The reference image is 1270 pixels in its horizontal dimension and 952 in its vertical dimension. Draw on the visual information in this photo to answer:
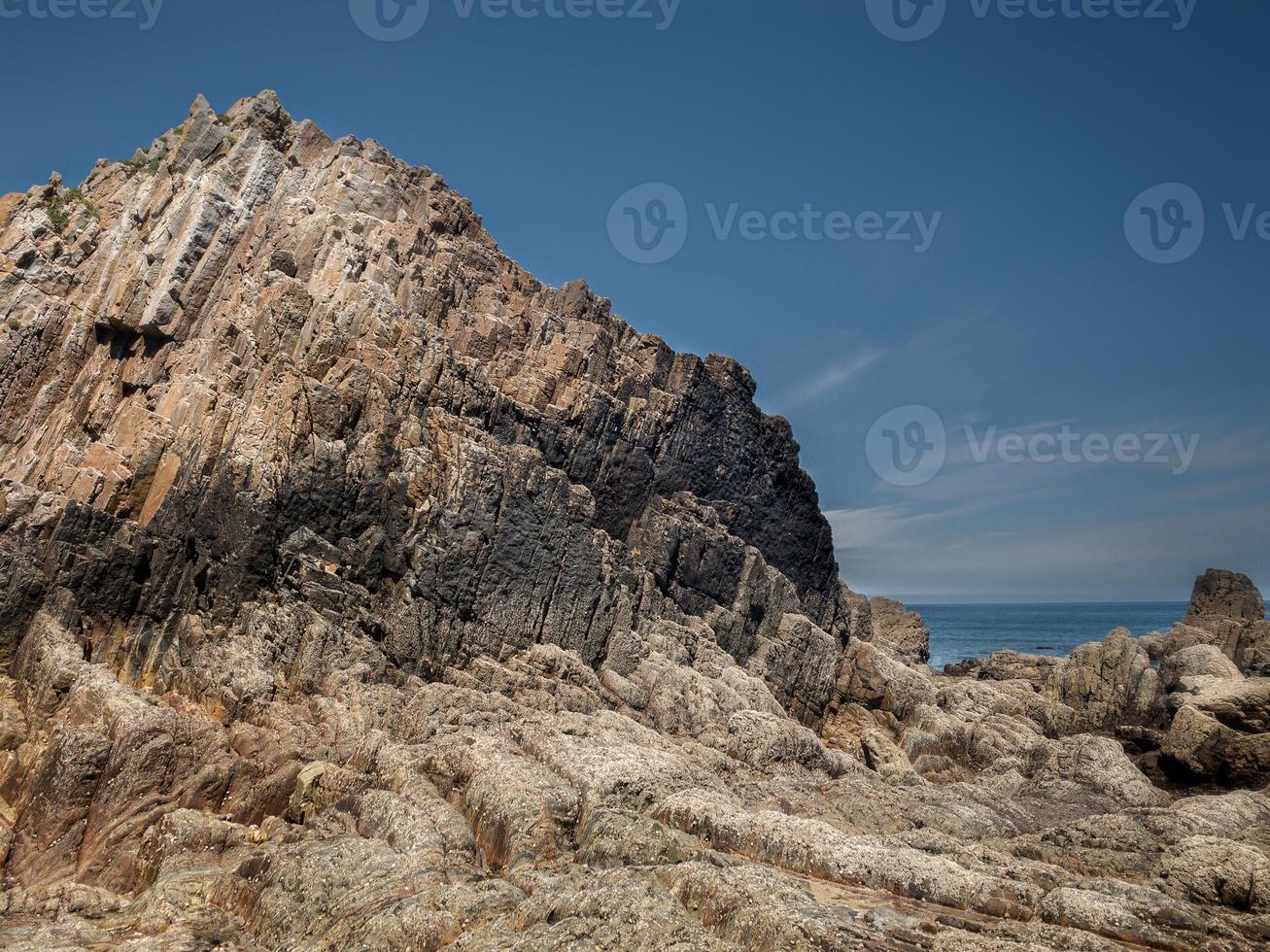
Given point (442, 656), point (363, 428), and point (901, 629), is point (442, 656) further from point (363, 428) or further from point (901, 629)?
point (901, 629)

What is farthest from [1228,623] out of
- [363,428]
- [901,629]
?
[363,428]

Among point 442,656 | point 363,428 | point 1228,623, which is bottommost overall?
point 442,656

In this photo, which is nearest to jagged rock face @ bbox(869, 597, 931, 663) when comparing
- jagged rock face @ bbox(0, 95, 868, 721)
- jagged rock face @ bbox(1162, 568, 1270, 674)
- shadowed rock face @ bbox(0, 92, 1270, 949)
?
jagged rock face @ bbox(1162, 568, 1270, 674)

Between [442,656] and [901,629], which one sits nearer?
[442,656]

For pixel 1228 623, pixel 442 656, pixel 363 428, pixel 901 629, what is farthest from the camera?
pixel 901 629

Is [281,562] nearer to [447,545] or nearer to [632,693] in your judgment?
[447,545]

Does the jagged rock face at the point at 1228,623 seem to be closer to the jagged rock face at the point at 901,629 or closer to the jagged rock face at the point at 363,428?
the jagged rock face at the point at 901,629

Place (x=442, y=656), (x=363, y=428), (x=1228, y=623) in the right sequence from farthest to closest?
1. (x=1228, y=623)
2. (x=363, y=428)
3. (x=442, y=656)

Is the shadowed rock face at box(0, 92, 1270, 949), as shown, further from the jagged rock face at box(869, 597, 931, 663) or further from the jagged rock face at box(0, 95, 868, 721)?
the jagged rock face at box(869, 597, 931, 663)

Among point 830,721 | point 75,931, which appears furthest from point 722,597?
point 75,931

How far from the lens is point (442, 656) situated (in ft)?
126

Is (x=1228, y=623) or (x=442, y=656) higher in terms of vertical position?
(x=1228, y=623)

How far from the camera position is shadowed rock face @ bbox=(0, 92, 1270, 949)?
22531 mm

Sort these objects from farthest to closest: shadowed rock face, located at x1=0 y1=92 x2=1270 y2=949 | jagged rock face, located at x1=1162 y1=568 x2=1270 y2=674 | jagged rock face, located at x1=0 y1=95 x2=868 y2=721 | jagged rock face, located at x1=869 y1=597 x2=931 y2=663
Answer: jagged rock face, located at x1=869 y1=597 x2=931 y2=663
jagged rock face, located at x1=1162 y1=568 x2=1270 y2=674
jagged rock face, located at x1=0 y1=95 x2=868 y2=721
shadowed rock face, located at x1=0 y1=92 x2=1270 y2=949
